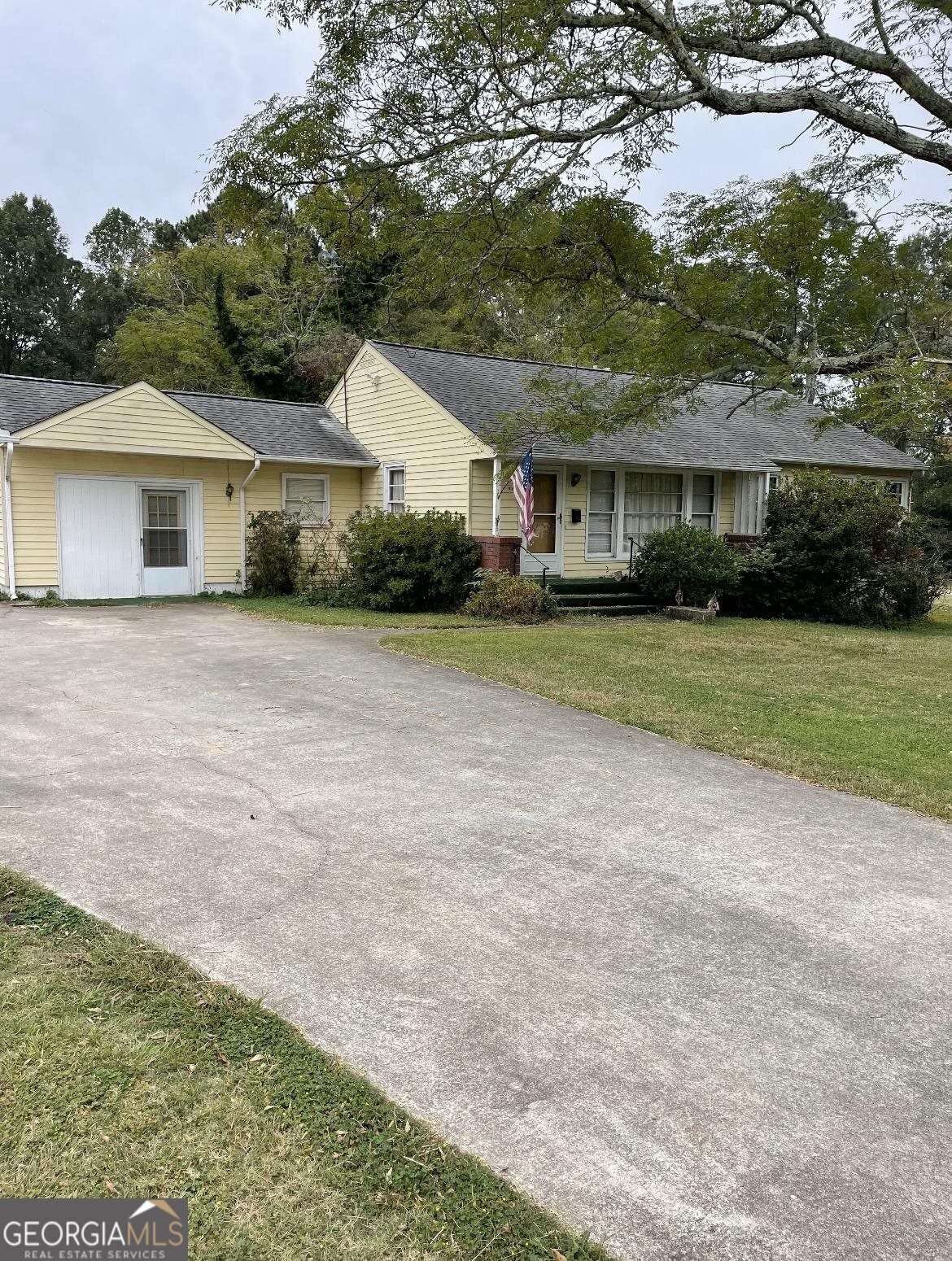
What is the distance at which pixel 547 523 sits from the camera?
685 inches

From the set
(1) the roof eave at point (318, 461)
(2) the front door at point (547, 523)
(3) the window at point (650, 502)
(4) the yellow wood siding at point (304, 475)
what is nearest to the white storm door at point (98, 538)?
(4) the yellow wood siding at point (304, 475)

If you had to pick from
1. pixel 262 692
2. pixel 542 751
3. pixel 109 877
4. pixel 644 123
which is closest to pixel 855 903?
pixel 542 751

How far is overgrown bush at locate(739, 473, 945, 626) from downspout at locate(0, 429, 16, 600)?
523 inches

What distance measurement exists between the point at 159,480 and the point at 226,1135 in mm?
15772

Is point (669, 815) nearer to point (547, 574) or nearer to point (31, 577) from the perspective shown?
point (547, 574)

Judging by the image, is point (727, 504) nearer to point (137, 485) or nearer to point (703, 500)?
point (703, 500)

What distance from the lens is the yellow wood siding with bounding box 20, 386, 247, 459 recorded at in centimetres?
1486

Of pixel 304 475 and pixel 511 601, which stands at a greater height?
pixel 304 475

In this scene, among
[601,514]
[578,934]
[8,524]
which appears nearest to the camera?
[578,934]

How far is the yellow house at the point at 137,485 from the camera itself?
1506 cm

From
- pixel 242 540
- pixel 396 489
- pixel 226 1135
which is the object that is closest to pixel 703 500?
pixel 396 489

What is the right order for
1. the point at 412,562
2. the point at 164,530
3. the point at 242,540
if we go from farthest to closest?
the point at 242,540, the point at 164,530, the point at 412,562

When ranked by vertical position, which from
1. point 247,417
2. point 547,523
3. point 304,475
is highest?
point 247,417

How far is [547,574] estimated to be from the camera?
57.4 feet
